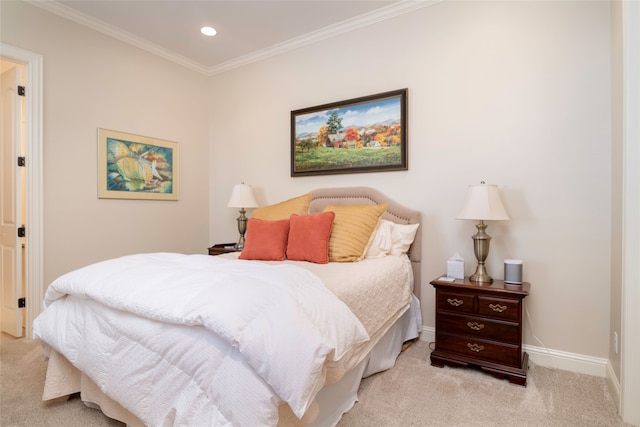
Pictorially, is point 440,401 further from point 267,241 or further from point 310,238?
point 267,241

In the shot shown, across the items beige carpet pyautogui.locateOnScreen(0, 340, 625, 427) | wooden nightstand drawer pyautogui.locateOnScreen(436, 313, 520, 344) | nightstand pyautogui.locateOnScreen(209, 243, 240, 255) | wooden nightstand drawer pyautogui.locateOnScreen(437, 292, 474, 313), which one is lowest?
beige carpet pyautogui.locateOnScreen(0, 340, 625, 427)

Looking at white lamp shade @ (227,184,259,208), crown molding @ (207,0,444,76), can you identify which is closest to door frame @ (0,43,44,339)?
white lamp shade @ (227,184,259,208)

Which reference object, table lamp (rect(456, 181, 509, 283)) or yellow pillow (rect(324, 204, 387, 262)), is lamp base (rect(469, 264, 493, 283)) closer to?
table lamp (rect(456, 181, 509, 283))

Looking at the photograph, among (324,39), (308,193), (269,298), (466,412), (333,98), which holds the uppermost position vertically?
(324,39)

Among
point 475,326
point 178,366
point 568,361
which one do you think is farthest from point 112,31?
point 568,361

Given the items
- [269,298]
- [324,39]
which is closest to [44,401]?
[269,298]

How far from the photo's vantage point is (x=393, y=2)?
2930 mm

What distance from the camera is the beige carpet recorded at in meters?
1.70

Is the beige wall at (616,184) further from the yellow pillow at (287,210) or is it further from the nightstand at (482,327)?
the yellow pillow at (287,210)

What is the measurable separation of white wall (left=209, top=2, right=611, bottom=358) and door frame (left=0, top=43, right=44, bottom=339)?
2.55m

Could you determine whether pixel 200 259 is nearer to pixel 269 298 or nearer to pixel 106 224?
pixel 269 298

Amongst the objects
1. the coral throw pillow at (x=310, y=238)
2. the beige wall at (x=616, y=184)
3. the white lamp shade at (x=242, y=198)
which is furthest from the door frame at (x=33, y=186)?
the beige wall at (x=616, y=184)

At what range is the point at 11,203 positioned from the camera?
2869mm

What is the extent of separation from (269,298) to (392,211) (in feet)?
6.37
